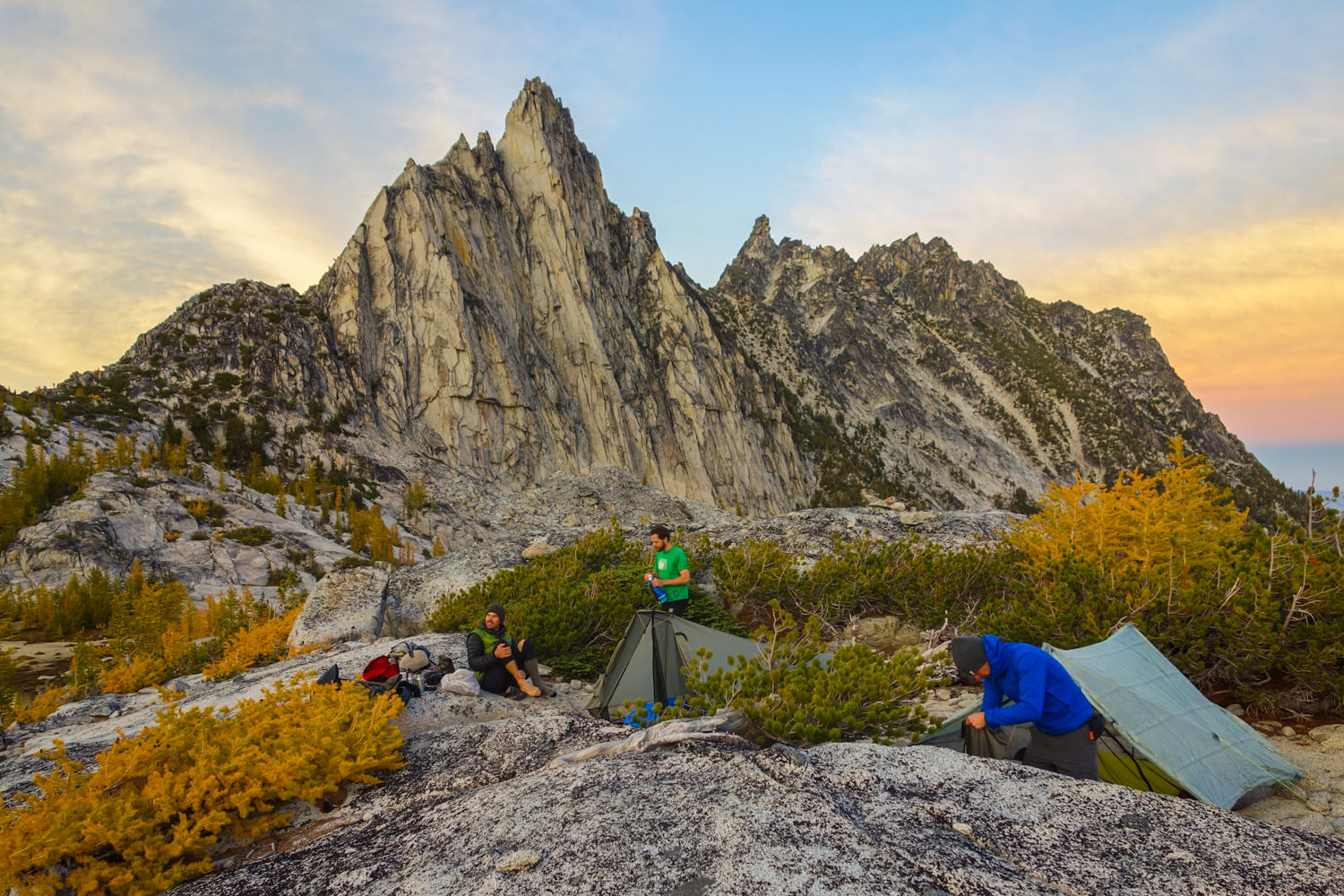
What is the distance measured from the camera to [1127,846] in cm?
341

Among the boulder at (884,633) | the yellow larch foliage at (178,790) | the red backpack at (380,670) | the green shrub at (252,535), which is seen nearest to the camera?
the yellow larch foliage at (178,790)

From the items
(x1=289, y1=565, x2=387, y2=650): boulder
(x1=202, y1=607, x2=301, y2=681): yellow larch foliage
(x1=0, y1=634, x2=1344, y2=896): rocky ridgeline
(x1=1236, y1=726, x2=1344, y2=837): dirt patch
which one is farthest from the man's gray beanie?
(x1=202, y1=607, x2=301, y2=681): yellow larch foliage

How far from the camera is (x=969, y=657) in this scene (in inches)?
197

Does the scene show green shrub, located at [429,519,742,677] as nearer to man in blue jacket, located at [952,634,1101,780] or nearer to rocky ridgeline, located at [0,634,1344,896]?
rocky ridgeline, located at [0,634,1344,896]

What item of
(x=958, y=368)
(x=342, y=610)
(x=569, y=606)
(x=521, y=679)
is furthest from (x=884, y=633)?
(x=958, y=368)

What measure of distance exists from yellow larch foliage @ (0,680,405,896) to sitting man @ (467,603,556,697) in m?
A: 2.20

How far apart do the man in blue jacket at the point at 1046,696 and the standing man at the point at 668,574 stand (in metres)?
4.23

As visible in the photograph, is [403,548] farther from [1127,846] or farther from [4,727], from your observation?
[1127,846]

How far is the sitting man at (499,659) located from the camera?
7.55 metres

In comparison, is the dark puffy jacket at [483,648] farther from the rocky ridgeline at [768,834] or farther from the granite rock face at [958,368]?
the granite rock face at [958,368]

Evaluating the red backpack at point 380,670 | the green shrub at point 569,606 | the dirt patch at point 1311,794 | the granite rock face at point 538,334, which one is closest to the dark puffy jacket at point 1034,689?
the dirt patch at point 1311,794

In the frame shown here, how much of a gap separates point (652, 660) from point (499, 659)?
1.77 metres

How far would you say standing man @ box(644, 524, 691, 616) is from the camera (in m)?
8.73

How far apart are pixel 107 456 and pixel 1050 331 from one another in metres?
148
